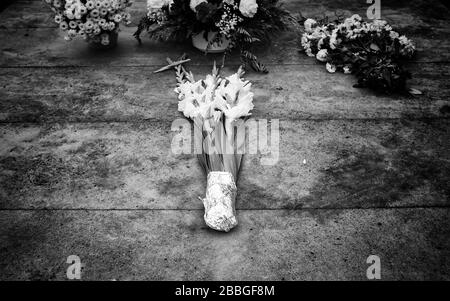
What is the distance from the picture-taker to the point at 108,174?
10.8 ft

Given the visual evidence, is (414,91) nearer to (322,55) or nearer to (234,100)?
(322,55)

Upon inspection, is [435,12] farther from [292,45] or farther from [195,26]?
[195,26]

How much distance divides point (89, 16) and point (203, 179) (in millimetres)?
2356

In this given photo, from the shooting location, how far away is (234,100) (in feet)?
11.9

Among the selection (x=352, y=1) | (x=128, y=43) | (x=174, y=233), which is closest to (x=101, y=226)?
(x=174, y=233)

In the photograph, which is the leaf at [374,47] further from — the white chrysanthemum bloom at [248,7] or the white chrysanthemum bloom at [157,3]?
the white chrysanthemum bloom at [157,3]

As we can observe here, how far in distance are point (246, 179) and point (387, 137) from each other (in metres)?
1.26

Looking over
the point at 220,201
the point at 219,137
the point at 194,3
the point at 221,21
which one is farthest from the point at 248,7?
the point at 220,201

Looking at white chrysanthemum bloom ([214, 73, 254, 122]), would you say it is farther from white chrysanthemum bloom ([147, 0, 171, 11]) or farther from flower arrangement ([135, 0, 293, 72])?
white chrysanthemum bloom ([147, 0, 171, 11])

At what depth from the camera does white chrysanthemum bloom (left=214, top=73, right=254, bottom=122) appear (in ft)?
11.3

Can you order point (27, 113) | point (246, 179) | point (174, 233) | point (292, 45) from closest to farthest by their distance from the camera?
point (174, 233) < point (246, 179) < point (27, 113) < point (292, 45)

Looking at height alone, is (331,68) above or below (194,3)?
below

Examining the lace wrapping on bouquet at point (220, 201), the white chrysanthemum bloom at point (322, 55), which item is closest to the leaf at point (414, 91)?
the white chrysanthemum bloom at point (322, 55)

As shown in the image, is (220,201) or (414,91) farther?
(414,91)
